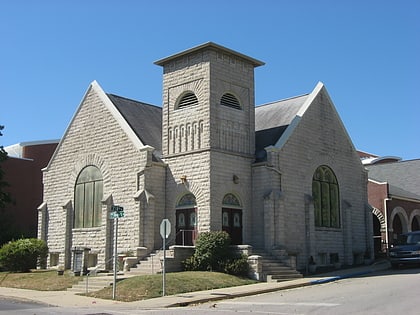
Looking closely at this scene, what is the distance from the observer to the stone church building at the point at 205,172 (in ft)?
90.6

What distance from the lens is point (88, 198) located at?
103 feet

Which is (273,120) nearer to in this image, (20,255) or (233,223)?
(233,223)

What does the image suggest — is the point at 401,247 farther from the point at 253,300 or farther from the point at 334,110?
the point at 253,300

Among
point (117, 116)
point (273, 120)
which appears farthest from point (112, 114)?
point (273, 120)

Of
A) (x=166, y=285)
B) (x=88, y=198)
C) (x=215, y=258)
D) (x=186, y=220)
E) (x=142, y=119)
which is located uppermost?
(x=142, y=119)

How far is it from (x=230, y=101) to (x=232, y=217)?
5.94m

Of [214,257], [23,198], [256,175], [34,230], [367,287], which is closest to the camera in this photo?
[367,287]

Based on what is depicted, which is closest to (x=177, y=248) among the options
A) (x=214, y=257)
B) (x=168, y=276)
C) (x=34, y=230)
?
(x=214, y=257)

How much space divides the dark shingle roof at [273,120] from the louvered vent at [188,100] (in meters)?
4.48

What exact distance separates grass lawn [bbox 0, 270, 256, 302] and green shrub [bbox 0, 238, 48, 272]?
2.90 meters

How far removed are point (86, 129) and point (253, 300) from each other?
1695 cm

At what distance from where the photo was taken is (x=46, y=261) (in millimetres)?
32312

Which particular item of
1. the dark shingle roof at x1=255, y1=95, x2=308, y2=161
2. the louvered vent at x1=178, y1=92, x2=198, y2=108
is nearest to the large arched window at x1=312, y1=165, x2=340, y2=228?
the dark shingle roof at x1=255, y1=95, x2=308, y2=161

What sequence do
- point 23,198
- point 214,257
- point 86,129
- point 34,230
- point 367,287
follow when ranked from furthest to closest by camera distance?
point 23,198, point 34,230, point 86,129, point 214,257, point 367,287
